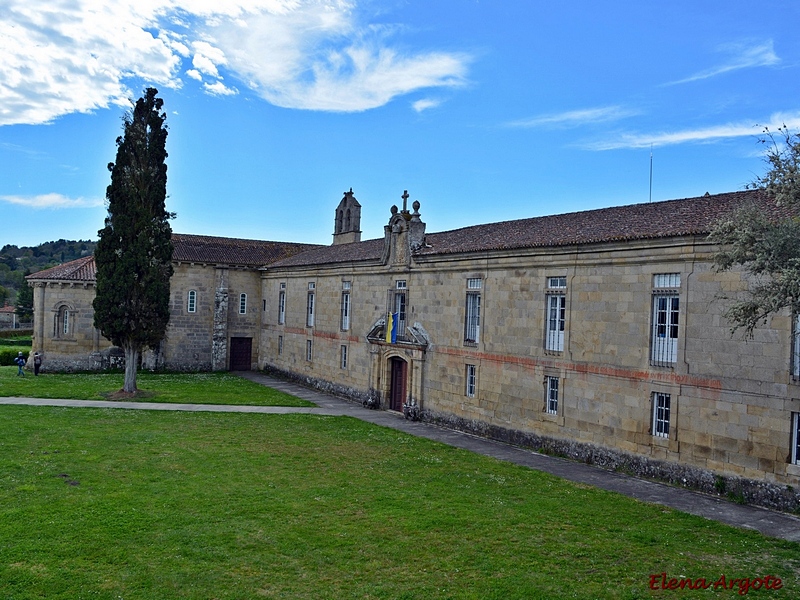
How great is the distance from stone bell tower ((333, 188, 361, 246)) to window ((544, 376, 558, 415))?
29.6 meters

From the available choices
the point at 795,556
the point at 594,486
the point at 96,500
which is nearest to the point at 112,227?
the point at 96,500

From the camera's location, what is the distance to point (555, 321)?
74.0 ft

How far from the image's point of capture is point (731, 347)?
56.7ft

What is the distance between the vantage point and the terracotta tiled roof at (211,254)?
41.5m

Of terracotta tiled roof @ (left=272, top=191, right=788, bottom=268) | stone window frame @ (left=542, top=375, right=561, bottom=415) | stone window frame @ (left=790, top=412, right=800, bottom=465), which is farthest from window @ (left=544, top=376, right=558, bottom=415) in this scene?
stone window frame @ (left=790, top=412, right=800, bottom=465)

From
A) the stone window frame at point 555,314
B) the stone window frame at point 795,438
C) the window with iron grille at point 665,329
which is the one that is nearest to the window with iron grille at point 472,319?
the stone window frame at point 555,314

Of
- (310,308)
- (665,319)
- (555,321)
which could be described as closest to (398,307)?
(555,321)

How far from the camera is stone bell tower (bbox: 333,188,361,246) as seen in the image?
166 ft

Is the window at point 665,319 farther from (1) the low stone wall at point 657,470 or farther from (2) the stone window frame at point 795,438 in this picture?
(2) the stone window frame at point 795,438

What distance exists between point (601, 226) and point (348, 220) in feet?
101

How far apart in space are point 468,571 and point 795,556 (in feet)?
20.5

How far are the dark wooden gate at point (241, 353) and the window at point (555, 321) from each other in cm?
2791

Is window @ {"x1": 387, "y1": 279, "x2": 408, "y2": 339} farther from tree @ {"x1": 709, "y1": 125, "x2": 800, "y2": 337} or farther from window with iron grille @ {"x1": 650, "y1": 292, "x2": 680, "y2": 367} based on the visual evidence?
tree @ {"x1": 709, "y1": 125, "x2": 800, "y2": 337}

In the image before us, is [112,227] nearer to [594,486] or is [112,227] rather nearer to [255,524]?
[255,524]
